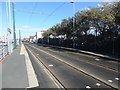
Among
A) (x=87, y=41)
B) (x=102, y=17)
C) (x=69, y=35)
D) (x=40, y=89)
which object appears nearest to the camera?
(x=40, y=89)

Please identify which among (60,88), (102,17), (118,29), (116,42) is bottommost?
(60,88)

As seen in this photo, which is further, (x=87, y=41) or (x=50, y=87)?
(x=87, y=41)

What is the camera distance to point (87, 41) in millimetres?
29312

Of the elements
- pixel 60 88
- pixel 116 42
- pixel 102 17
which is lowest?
pixel 60 88

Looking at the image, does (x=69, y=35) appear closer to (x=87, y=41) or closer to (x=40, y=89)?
(x=87, y=41)

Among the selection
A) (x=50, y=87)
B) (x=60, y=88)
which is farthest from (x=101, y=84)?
(x=50, y=87)

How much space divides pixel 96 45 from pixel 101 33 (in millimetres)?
2364

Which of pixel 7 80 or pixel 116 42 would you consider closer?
pixel 7 80

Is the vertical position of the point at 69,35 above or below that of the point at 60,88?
above

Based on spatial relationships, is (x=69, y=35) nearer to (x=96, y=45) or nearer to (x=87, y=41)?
(x=87, y=41)

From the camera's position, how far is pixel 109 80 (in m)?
7.45

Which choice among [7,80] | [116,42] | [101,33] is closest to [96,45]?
[101,33]

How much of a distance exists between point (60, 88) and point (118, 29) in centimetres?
1718

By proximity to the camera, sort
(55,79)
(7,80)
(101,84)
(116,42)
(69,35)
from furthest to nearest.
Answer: (69,35), (116,42), (55,79), (7,80), (101,84)
